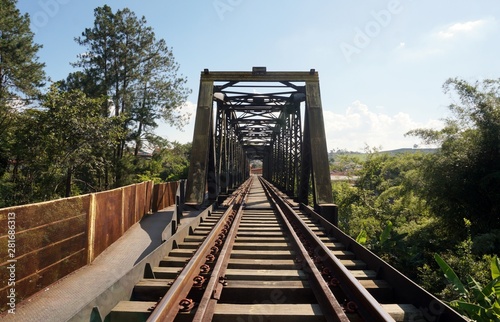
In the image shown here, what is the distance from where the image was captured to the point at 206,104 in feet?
29.6

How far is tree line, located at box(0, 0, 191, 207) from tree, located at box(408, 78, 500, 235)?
1709 cm

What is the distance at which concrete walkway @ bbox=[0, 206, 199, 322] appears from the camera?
5.10m

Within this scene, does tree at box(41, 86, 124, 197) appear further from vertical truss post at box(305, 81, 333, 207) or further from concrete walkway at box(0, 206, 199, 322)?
vertical truss post at box(305, 81, 333, 207)

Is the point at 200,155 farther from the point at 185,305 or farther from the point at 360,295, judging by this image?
the point at 360,295

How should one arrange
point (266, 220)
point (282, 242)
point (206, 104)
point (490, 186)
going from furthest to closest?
point (490, 186), point (206, 104), point (266, 220), point (282, 242)

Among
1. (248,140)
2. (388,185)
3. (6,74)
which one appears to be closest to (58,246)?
(388,185)

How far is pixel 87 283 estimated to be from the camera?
21.8 feet

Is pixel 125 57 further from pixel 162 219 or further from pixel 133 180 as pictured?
pixel 162 219

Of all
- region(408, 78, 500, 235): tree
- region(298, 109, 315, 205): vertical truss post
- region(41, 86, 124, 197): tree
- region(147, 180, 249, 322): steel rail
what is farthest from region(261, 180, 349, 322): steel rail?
region(41, 86, 124, 197): tree

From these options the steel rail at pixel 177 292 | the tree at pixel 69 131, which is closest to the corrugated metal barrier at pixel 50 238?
the steel rail at pixel 177 292

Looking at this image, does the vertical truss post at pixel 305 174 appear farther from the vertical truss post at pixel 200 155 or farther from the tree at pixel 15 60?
the tree at pixel 15 60

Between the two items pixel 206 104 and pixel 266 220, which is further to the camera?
pixel 206 104

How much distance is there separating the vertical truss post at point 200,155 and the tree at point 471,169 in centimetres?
870

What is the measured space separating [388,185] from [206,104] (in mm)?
16723
